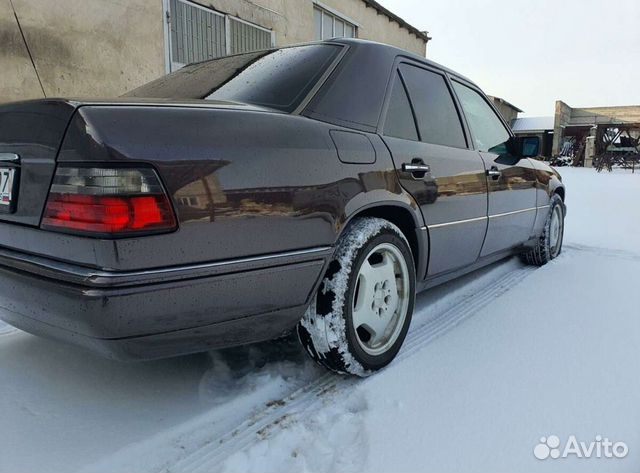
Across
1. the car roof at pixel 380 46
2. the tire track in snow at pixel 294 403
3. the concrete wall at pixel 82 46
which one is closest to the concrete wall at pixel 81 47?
the concrete wall at pixel 82 46

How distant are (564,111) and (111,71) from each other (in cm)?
3482

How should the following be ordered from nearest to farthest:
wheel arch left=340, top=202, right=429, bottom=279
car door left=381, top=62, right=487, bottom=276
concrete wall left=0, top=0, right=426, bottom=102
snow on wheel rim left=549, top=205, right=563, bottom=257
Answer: wheel arch left=340, top=202, right=429, bottom=279
car door left=381, top=62, right=487, bottom=276
snow on wheel rim left=549, top=205, right=563, bottom=257
concrete wall left=0, top=0, right=426, bottom=102

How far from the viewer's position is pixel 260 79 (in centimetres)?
208

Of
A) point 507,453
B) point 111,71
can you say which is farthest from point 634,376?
point 111,71

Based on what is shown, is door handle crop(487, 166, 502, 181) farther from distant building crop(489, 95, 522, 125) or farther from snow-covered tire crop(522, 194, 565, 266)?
distant building crop(489, 95, 522, 125)

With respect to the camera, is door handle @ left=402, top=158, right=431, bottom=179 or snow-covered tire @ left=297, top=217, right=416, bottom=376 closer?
snow-covered tire @ left=297, top=217, right=416, bottom=376

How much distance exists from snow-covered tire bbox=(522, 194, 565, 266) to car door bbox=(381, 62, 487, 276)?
1.39 meters

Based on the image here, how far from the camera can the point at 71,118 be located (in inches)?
54.2

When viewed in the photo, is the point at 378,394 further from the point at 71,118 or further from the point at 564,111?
the point at 564,111

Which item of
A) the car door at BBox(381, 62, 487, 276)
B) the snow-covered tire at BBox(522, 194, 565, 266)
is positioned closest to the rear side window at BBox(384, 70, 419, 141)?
the car door at BBox(381, 62, 487, 276)

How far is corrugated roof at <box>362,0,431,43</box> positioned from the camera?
1101 centimetres

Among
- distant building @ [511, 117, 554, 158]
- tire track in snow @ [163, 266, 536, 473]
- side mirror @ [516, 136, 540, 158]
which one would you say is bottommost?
tire track in snow @ [163, 266, 536, 473]

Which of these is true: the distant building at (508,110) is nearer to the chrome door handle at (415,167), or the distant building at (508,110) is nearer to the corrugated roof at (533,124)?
the corrugated roof at (533,124)

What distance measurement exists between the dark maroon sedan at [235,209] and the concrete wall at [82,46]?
117 inches
